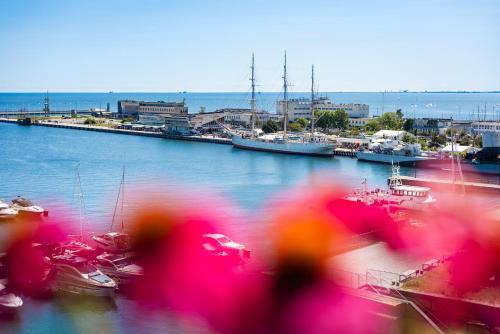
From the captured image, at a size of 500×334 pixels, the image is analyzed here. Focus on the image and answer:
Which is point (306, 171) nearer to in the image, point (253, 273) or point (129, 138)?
point (253, 273)

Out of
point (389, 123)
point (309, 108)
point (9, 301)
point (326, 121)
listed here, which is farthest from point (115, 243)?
point (309, 108)

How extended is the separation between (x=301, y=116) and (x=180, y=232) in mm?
58613

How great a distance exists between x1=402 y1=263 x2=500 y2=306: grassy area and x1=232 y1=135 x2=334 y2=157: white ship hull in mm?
34903

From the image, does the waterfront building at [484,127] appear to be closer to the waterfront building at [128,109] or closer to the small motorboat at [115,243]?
the small motorboat at [115,243]

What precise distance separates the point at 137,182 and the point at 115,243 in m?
15.0

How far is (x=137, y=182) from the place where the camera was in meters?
32.9

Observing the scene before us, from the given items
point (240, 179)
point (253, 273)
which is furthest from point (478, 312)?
point (240, 179)

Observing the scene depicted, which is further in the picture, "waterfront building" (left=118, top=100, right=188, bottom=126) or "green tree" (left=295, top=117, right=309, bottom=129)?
"waterfront building" (left=118, top=100, right=188, bottom=126)

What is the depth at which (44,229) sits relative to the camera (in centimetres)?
2205

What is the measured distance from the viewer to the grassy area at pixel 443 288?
12.4 meters

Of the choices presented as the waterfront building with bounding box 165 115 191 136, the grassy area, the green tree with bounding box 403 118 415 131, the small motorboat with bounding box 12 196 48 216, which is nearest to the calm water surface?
the small motorboat with bounding box 12 196 48 216

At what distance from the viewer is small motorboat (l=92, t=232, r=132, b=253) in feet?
58.8

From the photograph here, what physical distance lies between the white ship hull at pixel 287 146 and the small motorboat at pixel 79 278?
3438cm

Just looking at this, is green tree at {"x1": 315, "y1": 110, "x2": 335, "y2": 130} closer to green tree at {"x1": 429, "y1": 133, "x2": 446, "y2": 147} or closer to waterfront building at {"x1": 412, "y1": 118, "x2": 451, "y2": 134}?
A: waterfront building at {"x1": 412, "y1": 118, "x2": 451, "y2": 134}
